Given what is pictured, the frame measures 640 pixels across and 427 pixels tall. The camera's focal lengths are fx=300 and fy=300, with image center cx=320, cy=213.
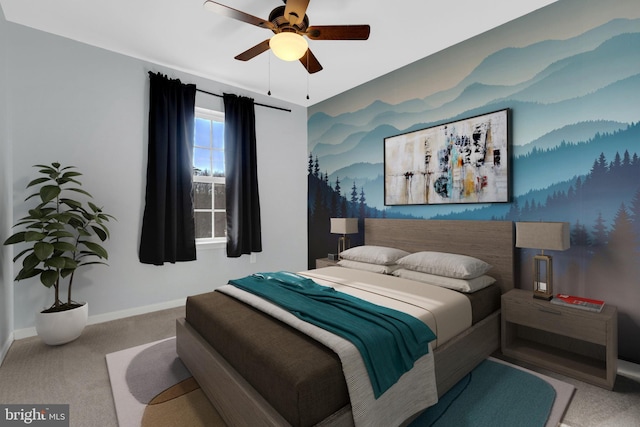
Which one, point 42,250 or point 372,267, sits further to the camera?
point 372,267

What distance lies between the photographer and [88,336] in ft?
9.40

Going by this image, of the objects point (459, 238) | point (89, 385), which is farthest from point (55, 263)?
point (459, 238)

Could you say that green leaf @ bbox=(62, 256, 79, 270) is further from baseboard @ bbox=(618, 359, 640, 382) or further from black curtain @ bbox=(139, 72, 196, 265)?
baseboard @ bbox=(618, 359, 640, 382)

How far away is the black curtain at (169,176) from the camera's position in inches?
135

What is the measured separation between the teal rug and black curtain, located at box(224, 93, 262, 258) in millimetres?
3016

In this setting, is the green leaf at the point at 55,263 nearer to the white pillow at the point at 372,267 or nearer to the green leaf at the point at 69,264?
the green leaf at the point at 69,264

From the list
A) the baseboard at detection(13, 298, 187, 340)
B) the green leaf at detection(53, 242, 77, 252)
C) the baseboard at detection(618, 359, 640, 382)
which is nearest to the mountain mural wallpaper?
the baseboard at detection(618, 359, 640, 382)

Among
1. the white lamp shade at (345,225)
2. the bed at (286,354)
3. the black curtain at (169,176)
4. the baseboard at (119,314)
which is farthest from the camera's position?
Answer: the white lamp shade at (345,225)

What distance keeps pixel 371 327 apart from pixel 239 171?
122 inches

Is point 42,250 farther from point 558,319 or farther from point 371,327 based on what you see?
point 558,319

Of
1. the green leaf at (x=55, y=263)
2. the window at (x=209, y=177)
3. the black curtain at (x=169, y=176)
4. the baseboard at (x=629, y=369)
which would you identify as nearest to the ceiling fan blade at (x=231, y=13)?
the black curtain at (x=169, y=176)

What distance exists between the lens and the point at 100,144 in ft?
10.5

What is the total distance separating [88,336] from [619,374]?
443 centimetres

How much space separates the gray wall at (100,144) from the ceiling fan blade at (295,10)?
228 centimetres
